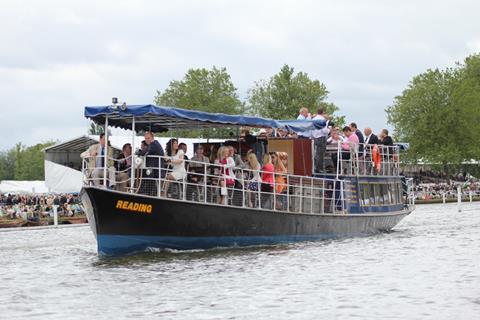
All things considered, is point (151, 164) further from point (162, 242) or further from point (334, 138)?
point (334, 138)

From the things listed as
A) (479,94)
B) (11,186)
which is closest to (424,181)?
(479,94)

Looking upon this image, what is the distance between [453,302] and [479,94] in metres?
92.5

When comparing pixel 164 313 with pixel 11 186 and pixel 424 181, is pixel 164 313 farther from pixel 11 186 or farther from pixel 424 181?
pixel 424 181

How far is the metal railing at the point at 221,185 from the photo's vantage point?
27.2 meters

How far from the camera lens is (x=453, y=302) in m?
18.6

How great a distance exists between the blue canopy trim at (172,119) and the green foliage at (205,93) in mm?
72337

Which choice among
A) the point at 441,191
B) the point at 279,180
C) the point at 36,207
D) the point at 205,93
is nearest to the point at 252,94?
the point at 205,93

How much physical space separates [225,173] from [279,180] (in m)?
2.76

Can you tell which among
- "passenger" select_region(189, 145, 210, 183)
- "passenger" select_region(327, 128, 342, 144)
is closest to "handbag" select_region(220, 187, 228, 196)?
"passenger" select_region(189, 145, 210, 183)

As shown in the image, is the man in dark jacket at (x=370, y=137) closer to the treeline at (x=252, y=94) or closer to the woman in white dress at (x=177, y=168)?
the woman in white dress at (x=177, y=168)

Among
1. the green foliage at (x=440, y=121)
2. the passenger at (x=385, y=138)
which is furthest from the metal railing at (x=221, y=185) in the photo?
the green foliage at (x=440, y=121)

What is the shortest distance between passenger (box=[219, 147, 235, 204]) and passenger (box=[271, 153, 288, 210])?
1.92 meters

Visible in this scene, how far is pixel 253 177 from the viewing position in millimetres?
30500

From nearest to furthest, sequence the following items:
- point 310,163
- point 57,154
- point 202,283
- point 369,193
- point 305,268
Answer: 1. point 202,283
2. point 305,268
3. point 310,163
4. point 369,193
5. point 57,154
